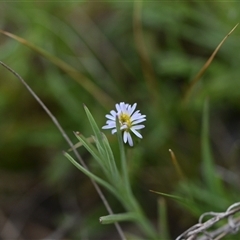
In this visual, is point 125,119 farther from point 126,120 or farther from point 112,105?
point 112,105

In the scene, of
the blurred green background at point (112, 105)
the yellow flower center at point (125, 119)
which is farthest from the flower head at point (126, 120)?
the blurred green background at point (112, 105)

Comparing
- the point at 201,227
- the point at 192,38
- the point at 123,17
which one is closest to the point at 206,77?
the point at 192,38

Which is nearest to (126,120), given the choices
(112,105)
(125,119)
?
(125,119)

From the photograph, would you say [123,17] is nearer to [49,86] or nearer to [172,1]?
[172,1]

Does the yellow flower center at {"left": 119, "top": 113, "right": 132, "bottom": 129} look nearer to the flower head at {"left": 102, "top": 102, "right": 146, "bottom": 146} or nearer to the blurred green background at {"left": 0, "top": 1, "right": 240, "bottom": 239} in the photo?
the flower head at {"left": 102, "top": 102, "right": 146, "bottom": 146}

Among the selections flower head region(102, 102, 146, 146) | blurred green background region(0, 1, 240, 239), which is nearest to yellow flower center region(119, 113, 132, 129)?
flower head region(102, 102, 146, 146)

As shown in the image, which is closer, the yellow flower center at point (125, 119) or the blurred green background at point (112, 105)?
the yellow flower center at point (125, 119)

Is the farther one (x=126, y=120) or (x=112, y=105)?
(x=112, y=105)

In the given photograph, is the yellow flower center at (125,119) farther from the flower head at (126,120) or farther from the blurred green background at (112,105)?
the blurred green background at (112,105)
